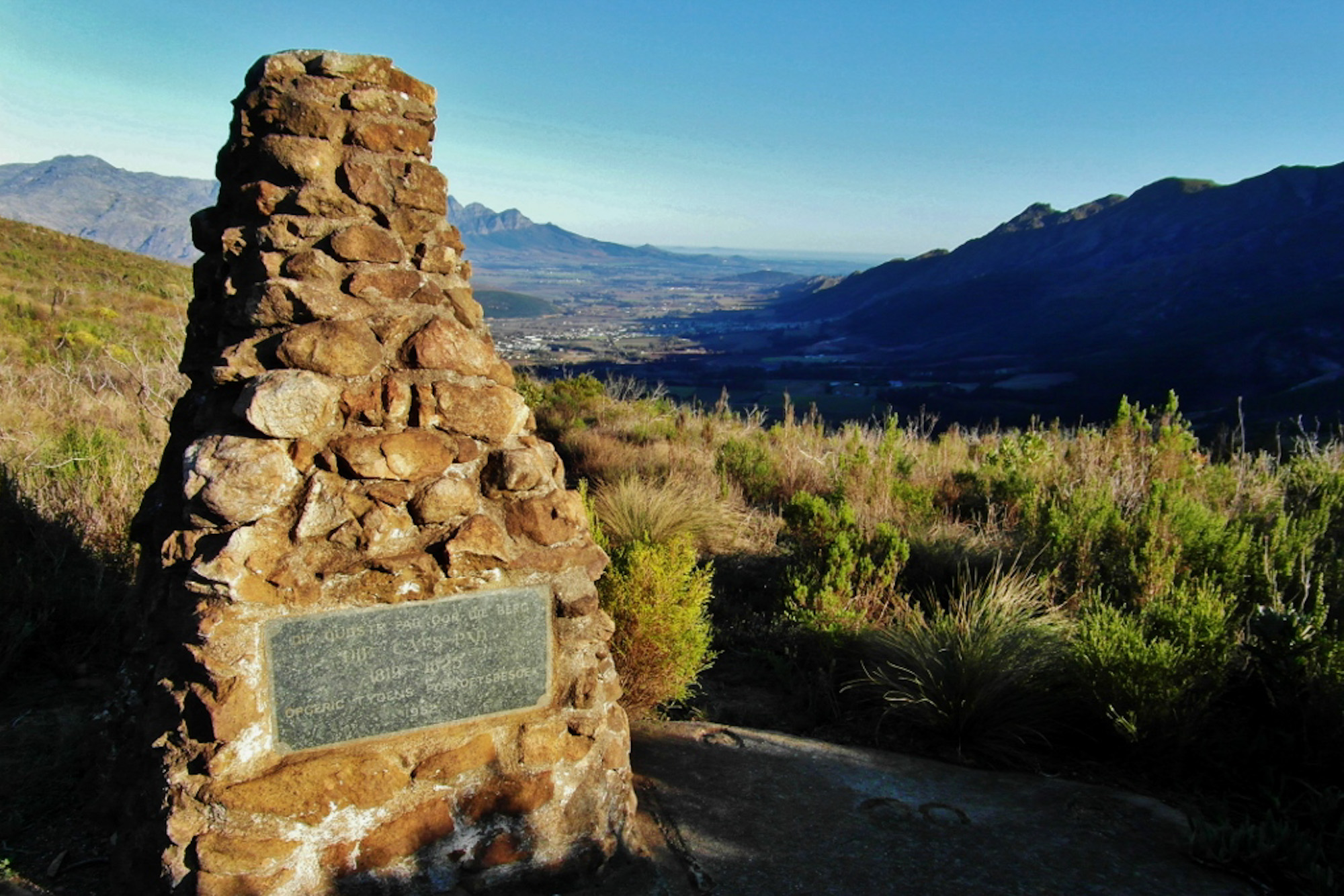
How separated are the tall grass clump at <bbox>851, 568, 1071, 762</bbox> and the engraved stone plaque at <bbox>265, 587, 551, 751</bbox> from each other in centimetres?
206

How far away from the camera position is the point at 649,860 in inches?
106

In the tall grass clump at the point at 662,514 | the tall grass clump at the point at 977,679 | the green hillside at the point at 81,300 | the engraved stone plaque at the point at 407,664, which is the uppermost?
the green hillside at the point at 81,300

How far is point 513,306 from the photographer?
3848 inches

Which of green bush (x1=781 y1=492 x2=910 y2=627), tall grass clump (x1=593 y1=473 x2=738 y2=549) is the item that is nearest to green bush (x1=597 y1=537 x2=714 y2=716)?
green bush (x1=781 y1=492 x2=910 y2=627)

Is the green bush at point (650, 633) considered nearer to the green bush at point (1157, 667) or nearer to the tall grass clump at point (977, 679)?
the tall grass clump at point (977, 679)

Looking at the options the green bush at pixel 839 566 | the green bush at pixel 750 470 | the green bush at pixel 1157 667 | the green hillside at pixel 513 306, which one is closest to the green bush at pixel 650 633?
the green bush at pixel 839 566

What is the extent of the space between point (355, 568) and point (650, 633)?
1789 millimetres

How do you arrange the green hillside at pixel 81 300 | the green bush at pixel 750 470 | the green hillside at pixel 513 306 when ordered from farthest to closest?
the green hillside at pixel 513 306
the green hillside at pixel 81 300
the green bush at pixel 750 470

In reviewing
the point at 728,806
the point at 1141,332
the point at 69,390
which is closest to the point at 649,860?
the point at 728,806

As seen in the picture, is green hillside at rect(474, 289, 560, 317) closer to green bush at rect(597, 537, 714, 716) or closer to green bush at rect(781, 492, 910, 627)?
green bush at rect(781, 492, 910, 627)

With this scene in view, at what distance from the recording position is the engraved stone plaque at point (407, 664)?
7.41 feet

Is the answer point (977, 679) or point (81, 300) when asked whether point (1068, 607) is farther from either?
point (81, 300)

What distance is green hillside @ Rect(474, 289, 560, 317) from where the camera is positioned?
90750mm

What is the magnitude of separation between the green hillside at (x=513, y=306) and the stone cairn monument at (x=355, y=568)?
85090mm
